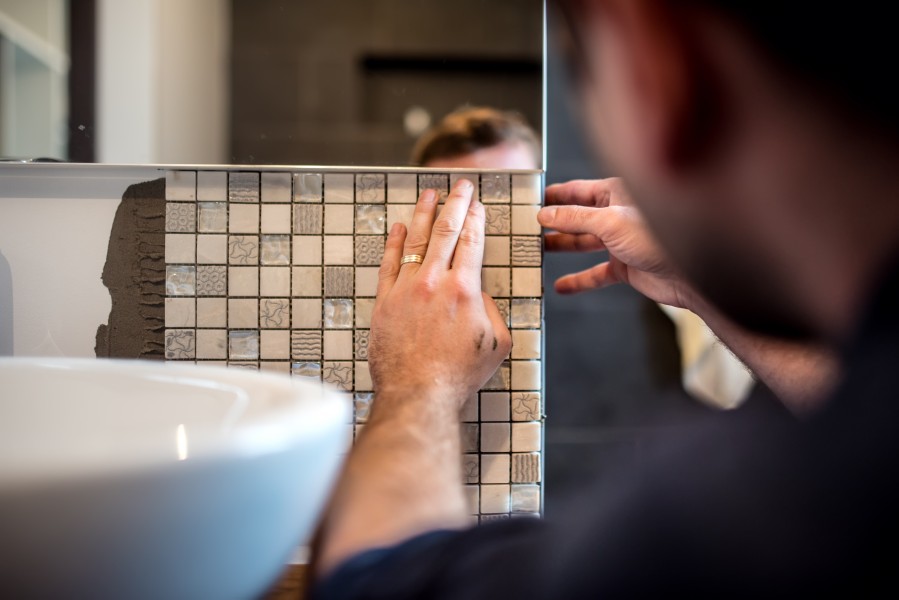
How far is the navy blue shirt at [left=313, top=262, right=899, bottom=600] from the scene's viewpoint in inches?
8.8

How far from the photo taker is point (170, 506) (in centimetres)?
26

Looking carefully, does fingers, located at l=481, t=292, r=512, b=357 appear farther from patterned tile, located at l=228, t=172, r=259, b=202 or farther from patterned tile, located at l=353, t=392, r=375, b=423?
patterned tile, located at l=228, t=172, r=259, b=202

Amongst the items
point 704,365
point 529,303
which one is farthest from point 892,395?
point 704,365

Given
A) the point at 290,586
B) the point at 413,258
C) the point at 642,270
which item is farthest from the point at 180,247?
the point at 642,270

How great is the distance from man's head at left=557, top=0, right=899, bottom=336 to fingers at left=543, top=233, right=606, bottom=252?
407 mm

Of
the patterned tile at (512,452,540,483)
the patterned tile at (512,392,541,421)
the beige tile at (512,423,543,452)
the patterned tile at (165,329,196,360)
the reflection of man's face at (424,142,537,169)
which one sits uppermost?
the reflection of man's face at (424,142,537,169)

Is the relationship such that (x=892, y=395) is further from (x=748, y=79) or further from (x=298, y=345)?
(x=298, y=345)

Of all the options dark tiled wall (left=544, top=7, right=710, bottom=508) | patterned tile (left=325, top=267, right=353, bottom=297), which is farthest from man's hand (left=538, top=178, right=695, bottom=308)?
dark tiled wall (left=544, top=7, right=710, bottom=508)

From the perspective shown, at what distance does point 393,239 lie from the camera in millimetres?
677

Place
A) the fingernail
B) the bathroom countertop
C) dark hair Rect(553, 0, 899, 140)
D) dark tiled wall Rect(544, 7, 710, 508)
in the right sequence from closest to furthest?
dark hair Rect(553, 0, 899, 140), the bathroom countertop, the fingernail, dark tiled wall Rect(544, 7, 710, 508)

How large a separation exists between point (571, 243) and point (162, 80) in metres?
0.46

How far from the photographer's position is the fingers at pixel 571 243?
71 centimetres

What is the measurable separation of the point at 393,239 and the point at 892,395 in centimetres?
51

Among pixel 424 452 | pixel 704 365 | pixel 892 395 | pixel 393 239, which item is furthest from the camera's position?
pixel 704 365
